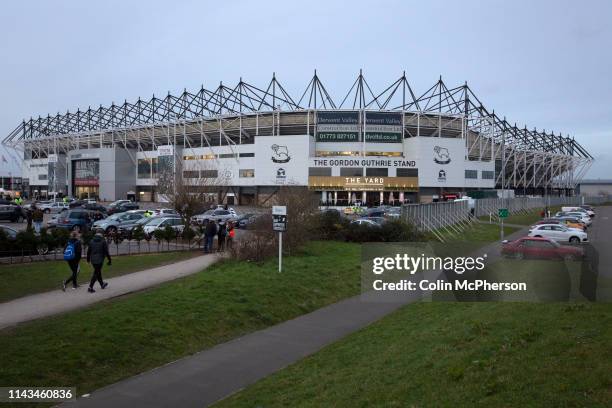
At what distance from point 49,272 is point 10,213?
27264 millimetres

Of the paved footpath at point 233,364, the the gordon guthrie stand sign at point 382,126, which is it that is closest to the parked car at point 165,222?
the paved footpath at point 233,364

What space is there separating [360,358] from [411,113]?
80.6m

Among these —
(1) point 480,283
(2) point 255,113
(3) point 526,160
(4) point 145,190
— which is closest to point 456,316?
(1) point 480,283

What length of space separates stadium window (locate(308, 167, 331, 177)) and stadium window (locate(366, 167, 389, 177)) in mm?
6510

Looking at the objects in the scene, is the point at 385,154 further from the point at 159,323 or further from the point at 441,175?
the point at 159,323

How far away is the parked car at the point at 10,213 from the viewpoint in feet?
129

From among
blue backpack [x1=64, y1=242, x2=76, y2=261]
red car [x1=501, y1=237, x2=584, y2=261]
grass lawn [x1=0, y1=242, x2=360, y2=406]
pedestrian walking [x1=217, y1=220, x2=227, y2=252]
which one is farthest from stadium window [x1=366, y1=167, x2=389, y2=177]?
blue backpack [x1=64, y1=242, x2=76, y2=261]

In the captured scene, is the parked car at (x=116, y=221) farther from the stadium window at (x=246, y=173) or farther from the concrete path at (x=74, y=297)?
the stadium window at (x=246, y=173)

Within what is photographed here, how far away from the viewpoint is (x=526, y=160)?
118062 mm

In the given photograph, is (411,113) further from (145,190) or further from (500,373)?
(500,373)

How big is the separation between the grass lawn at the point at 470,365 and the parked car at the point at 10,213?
37606 millimetres

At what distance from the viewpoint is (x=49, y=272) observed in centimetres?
1688

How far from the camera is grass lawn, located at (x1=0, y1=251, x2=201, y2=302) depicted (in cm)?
1416

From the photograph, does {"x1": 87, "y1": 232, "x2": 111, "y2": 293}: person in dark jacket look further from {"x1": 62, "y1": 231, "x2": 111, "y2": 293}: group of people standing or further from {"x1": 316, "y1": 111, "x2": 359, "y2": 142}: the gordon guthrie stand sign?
{"x1": 316, "y1": 111, "x2": 359, "y2": 142}: the gordon guthrie stand sign
